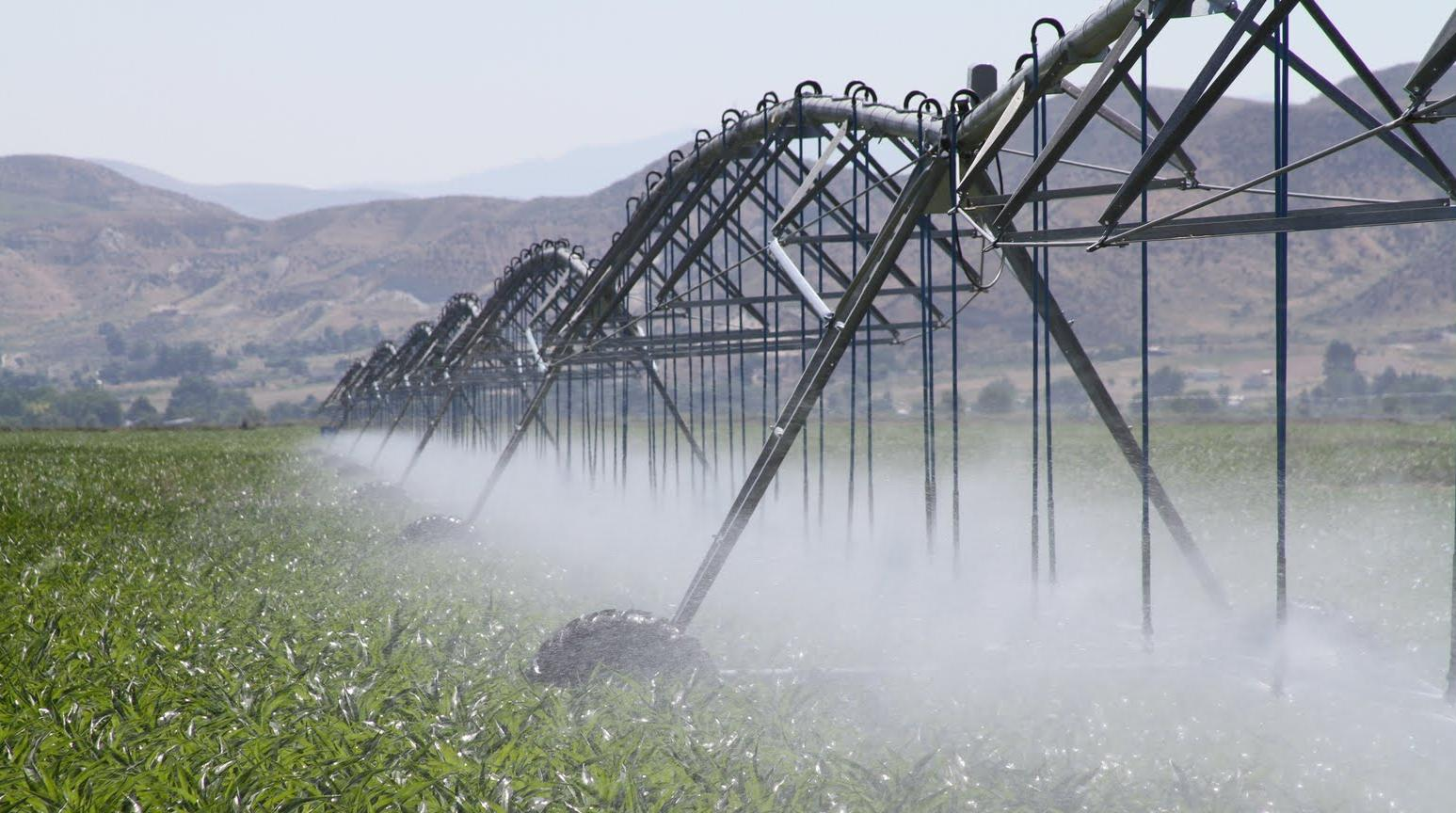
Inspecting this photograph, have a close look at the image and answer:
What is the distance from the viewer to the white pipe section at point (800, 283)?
948 centimetres

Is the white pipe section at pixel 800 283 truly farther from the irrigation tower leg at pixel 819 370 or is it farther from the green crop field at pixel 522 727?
the green crop field at pixel 522 727

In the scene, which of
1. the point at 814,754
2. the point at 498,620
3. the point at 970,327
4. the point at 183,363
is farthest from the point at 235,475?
the point at 183,363

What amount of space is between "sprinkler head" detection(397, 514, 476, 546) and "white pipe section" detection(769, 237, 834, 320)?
6.20 m

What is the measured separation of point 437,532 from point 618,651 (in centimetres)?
752

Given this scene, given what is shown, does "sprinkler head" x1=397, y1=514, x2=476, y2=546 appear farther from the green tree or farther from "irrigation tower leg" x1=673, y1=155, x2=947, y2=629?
the green tree

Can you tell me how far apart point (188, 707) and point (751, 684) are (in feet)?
9.83

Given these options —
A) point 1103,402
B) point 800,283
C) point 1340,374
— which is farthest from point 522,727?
point 1340,374

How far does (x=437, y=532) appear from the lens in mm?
14680

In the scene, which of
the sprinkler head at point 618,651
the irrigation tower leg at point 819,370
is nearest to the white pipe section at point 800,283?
the irrigation tower leg at point 819,370

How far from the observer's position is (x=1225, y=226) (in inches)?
240

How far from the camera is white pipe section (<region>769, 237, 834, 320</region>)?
948 cm

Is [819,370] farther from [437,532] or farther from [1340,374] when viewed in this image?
[1340,374]

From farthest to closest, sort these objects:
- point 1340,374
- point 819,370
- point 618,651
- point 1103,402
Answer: point 1340,374
point 1103,402
point 819,370
point 618,651

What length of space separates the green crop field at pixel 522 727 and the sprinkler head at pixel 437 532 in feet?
12.6
